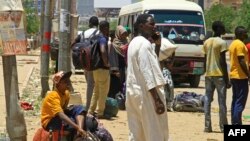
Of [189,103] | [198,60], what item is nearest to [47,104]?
[189,103]

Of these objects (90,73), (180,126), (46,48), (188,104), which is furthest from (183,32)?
(90,73)

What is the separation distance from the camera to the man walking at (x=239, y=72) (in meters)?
10.5

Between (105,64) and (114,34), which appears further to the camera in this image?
(114,34)

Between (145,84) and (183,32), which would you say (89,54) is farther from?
(183,32)

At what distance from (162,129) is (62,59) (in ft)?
22.0

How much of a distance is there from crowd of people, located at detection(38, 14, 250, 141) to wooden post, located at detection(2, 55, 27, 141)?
46cm

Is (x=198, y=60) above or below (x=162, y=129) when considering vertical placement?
below

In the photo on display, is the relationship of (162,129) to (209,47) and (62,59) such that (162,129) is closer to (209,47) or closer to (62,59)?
(209,47)

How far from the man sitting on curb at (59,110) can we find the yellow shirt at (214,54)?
324 centimetres

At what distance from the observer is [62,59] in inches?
527

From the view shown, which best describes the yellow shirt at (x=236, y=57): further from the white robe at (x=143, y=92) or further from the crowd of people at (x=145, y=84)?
the white robe at (x=143, y=92)

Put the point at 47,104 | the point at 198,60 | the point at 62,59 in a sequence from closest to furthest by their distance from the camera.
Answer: the point at 47,104
the point at 62,59
the point at 198,60

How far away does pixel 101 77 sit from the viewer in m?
11.6

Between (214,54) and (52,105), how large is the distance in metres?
3.59
